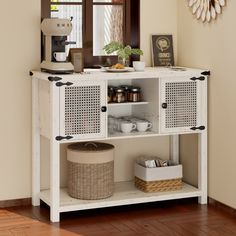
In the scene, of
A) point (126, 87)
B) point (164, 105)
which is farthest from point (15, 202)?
point (164, 105)

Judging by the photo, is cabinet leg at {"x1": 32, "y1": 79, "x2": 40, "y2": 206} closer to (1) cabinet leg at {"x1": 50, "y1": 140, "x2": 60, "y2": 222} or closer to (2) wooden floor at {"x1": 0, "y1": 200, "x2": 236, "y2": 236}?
(2) wooden floor at {"x1": 0, "y1": 200, "x2": 236, "y2": 236}

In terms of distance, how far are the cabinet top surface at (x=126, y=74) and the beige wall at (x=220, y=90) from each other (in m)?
0.16

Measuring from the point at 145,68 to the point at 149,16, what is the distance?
16.7 inches

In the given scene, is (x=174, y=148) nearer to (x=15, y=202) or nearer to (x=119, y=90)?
(x=119, y=90)

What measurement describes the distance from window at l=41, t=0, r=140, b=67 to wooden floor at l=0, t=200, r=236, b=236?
1.17 meters

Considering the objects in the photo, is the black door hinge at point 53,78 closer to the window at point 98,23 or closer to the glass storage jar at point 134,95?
the glass storage jar at point 134,95

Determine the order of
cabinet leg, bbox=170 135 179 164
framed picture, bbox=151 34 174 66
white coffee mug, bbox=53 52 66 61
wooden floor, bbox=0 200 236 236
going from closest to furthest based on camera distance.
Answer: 1. wooden floor, bbox=0 200 236 236
2. white coffee mug, bbox=53 52 66 61
3. framed picture, bbox=151 34 174 66
4. cabinet leg, bbox=170 135 179 164

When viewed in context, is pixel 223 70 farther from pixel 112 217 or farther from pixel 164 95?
pixel 112 217

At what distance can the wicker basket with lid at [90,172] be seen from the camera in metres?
4.36

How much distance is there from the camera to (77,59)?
4398 mm

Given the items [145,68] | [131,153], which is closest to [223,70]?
[145,68]

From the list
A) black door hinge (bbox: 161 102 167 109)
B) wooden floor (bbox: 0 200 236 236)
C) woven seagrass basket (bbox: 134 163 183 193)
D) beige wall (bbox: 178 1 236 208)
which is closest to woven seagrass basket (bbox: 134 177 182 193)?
woven seagrass basket (bbox: 134 163 183 193)

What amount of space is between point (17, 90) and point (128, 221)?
121 cm

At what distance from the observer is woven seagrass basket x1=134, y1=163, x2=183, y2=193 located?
458 centimetres
